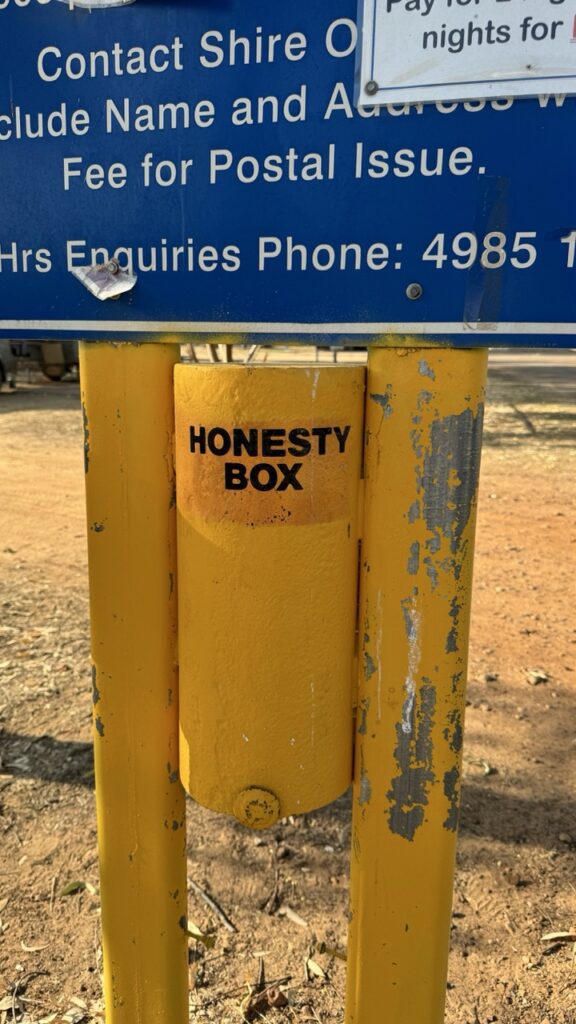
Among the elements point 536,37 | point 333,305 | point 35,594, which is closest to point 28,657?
point 35,594

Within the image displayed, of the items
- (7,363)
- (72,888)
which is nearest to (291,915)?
(72,888)

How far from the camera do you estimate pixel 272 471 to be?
1.36m

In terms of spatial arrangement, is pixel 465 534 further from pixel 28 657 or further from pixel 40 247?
pixel 28 657

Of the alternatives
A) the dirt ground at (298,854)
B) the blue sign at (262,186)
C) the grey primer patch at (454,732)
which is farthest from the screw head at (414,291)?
the dirt ground at (298,854)

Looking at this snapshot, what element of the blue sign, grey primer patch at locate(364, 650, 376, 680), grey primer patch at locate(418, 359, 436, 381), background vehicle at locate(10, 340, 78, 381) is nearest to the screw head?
the blue sign

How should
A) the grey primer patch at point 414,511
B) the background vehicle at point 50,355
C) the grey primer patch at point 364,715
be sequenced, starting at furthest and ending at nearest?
the background vehicle at point 50,355 < the grey primer patch at point 364,715 < the grey primer patch at point 414,511

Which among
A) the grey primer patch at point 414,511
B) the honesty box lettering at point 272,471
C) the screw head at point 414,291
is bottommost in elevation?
the grey primer patch at point 414,511

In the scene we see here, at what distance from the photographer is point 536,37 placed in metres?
1.16

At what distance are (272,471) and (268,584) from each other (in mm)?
202

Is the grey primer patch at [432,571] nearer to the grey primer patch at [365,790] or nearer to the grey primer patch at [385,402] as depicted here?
the grey primer patch at [385,402]

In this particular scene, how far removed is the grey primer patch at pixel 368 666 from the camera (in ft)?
4.78

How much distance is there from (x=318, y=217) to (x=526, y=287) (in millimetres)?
349

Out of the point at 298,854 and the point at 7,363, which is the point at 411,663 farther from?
the point at 7,363

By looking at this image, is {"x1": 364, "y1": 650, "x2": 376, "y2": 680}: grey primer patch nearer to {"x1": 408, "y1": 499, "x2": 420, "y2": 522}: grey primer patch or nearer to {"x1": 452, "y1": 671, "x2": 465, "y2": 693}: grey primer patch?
{"x1": 452, "y1": 671, "x2": 465, "y2": 693}: grey primer patch
